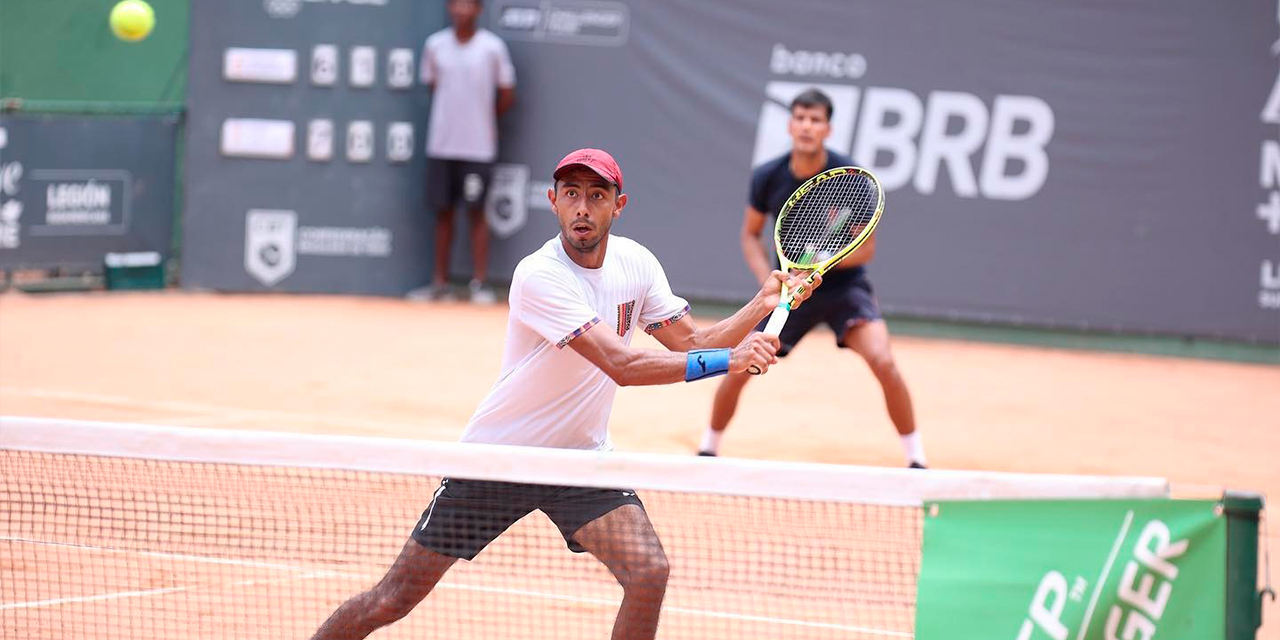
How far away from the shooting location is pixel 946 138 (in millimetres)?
11609

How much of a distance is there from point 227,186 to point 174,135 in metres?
0.65

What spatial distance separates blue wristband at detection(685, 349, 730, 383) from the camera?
3.71 meters

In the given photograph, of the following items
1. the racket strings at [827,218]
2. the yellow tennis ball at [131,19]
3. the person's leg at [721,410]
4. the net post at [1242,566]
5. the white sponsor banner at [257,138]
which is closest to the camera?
the net post at [1242,566]

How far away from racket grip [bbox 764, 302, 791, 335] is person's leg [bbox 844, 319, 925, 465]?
284cm

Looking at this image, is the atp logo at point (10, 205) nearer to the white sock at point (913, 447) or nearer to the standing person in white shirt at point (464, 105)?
the standing person in white shirt at point (464, 105)

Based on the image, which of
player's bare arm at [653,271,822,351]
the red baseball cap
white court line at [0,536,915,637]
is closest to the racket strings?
player's bare arm at [653,271,822,351]

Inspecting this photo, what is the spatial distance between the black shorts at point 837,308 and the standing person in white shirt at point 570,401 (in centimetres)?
307

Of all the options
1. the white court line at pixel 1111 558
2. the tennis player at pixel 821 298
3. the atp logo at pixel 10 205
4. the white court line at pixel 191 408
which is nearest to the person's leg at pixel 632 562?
the white court line at pixel 1111 558

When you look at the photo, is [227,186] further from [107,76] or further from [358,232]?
[107,76]

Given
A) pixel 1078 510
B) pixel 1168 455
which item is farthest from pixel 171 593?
pixel 1168 455

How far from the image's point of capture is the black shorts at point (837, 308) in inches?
274

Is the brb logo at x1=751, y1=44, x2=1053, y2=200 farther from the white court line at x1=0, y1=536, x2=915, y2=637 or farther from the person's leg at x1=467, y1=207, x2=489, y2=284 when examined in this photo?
the white court line at x1=0, y1=536, x2=915, y2=637

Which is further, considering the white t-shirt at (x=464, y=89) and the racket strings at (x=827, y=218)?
the white t-shirt at (x=464, y=89)

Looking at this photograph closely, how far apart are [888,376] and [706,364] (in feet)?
10.7
